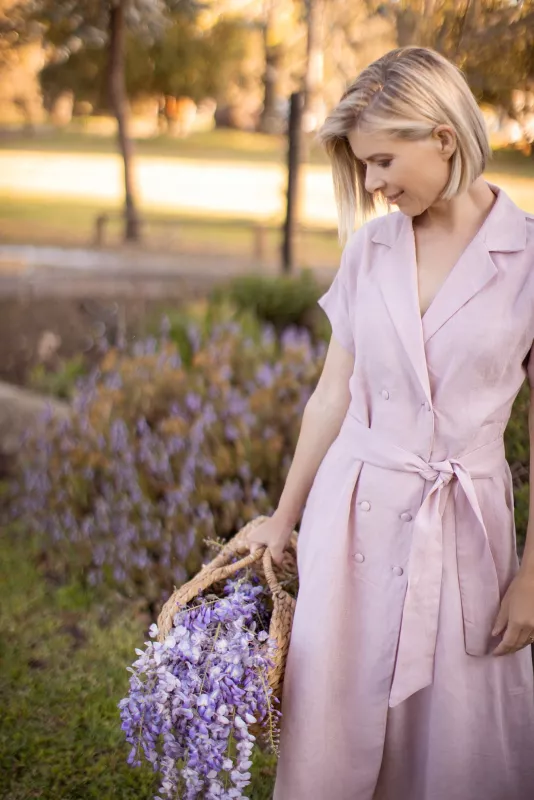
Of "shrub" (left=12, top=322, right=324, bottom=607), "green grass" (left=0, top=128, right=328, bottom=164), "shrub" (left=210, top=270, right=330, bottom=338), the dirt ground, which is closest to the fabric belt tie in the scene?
"shrub" (left=12, top=322, right=324, bottom=607)

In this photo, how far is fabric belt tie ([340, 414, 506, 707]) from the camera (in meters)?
1.88

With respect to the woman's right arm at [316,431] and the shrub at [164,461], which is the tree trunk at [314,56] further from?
the woman's right arm at [316,431]

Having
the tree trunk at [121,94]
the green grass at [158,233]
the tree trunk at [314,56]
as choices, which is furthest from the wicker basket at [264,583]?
the tree trunk at [314,56]

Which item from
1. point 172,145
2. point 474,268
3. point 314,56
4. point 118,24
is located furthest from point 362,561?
point 172,145

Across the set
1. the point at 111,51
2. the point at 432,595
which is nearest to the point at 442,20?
the point at 432,595

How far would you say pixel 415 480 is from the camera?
1.90 meters

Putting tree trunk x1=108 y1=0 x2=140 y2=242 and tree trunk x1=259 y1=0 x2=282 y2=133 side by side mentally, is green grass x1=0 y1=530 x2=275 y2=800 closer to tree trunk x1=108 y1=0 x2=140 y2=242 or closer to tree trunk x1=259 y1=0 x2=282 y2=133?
tree trunk x1=108 y1=0 x2=140 y2=242

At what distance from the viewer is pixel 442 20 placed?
3.25 meters

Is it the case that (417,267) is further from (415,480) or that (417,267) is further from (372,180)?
(415,480)

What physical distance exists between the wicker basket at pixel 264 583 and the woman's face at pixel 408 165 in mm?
876

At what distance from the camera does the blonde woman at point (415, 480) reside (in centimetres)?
179

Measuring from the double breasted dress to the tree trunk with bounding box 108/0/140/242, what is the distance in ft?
50.1

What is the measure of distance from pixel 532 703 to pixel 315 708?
0.46m

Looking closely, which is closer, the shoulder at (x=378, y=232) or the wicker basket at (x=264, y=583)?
the shoulder at (x=378, y=232)
